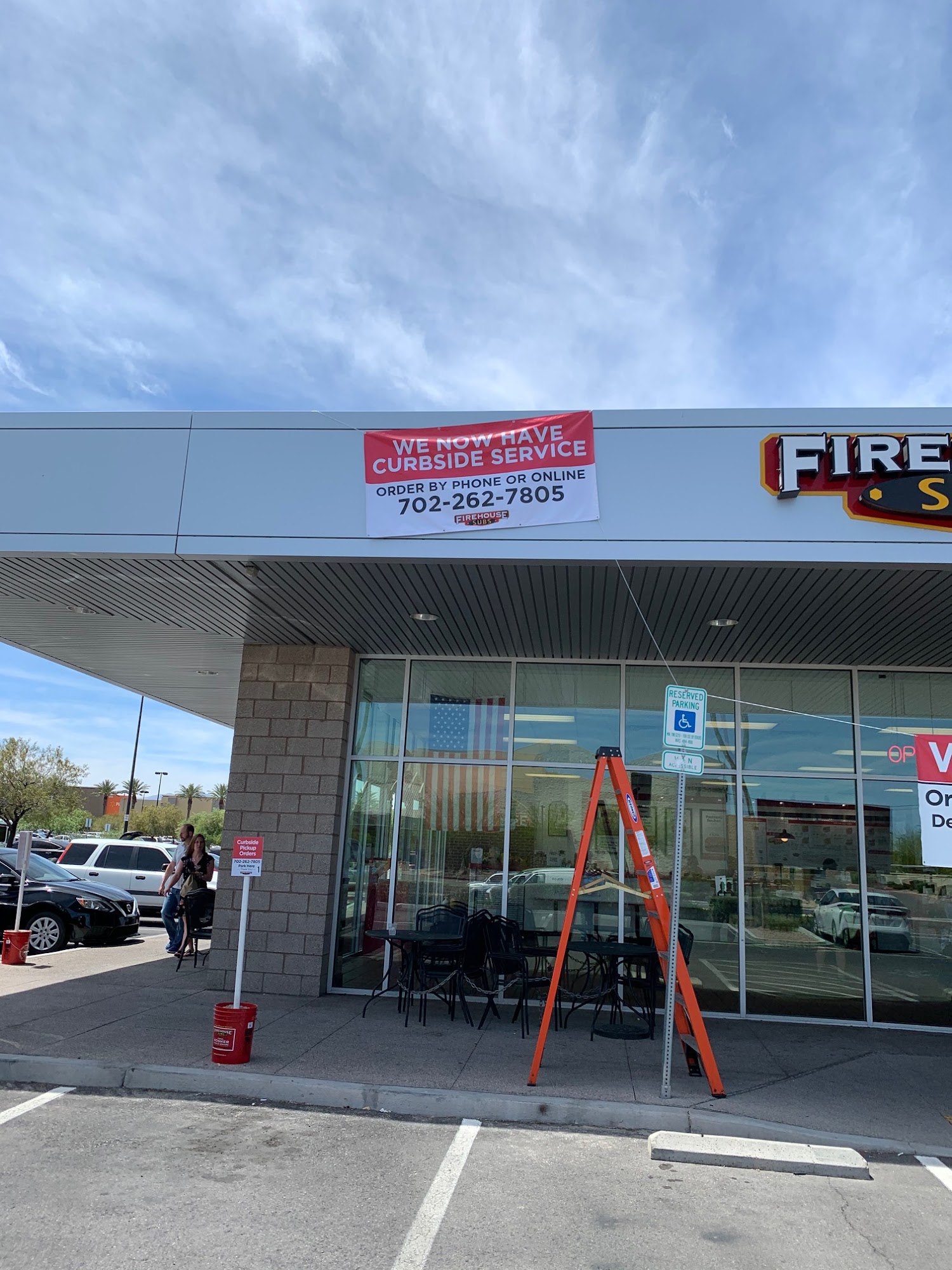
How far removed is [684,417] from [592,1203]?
566 centimetres

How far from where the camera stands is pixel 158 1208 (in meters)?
4.82

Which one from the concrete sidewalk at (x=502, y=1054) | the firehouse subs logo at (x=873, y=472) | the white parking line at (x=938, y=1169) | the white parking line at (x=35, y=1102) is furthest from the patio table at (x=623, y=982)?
the firehouse subs logo at (x=873, y=472)

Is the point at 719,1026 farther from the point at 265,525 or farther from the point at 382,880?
the point at 265,525

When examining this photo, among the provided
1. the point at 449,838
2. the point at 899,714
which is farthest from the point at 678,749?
the point at 899,714

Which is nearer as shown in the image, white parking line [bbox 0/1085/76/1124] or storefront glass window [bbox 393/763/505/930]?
white parking line [bbox 0/1085/76/1124]

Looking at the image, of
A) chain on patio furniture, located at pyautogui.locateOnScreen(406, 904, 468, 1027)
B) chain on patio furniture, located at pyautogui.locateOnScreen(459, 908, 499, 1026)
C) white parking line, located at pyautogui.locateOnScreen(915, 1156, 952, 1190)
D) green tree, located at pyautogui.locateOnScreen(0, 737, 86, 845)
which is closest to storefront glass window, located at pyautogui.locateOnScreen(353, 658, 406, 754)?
chain on patio furniture, located at pyautogui.locateOnScreen(406, 904, 468, 1027)

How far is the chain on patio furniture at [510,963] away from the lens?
9656 millimetres

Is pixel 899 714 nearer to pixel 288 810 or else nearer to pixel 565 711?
pixel 565 711

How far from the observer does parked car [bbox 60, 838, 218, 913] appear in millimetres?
20203

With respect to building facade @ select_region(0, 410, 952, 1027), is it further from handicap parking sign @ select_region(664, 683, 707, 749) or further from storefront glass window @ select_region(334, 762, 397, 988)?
Result: handicap parking sign @ select_region(664, 683, 707, 749)

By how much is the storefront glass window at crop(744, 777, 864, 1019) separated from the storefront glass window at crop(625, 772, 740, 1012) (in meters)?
0.19

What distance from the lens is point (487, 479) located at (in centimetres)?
818

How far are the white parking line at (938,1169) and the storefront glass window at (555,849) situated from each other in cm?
493

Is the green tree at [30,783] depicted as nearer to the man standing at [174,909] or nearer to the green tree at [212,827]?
the green tree at [212,827]
